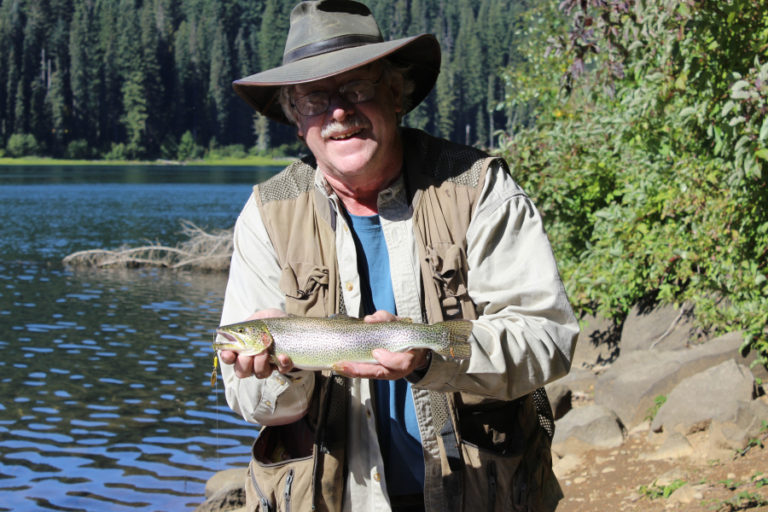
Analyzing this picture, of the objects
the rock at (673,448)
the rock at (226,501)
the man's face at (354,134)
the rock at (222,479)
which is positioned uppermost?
the man's face at (354,134)

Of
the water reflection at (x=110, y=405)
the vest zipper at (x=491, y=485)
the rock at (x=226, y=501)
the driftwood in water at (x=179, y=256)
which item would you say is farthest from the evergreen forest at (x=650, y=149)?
the driftwood in water at (x=179, y=256)

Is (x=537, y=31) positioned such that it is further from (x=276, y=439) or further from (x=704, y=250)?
(x=276, y=439)

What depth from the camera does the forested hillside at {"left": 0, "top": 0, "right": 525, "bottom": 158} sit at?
106 metres

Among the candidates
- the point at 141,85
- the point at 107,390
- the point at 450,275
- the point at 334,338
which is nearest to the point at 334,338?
the point at 334,338

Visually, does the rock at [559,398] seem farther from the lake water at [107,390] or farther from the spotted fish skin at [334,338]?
the spotted fish skin at [334,338]

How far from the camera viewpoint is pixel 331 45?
3.27m

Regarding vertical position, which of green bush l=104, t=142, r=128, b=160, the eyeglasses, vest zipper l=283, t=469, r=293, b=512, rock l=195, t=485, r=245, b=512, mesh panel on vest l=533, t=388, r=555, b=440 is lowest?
green bush l=104, t=142, r=128, b=160

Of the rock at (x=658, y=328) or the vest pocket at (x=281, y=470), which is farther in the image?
the rock at (x=658, y=328)

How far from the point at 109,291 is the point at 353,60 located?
20.8 metres

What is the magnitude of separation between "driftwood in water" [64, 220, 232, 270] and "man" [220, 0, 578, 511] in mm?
22886

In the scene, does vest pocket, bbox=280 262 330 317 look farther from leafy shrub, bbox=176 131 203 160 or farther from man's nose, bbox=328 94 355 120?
leafy shrub, bbox=176 131 203 160

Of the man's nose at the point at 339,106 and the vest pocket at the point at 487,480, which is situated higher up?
the man's nose at the point at 339,106

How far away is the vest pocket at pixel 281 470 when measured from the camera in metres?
2.96

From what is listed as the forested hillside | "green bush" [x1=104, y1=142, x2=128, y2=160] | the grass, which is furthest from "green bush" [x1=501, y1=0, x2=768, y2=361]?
"green bush" [x1=104, y1=142, x2=128, y2=160]
